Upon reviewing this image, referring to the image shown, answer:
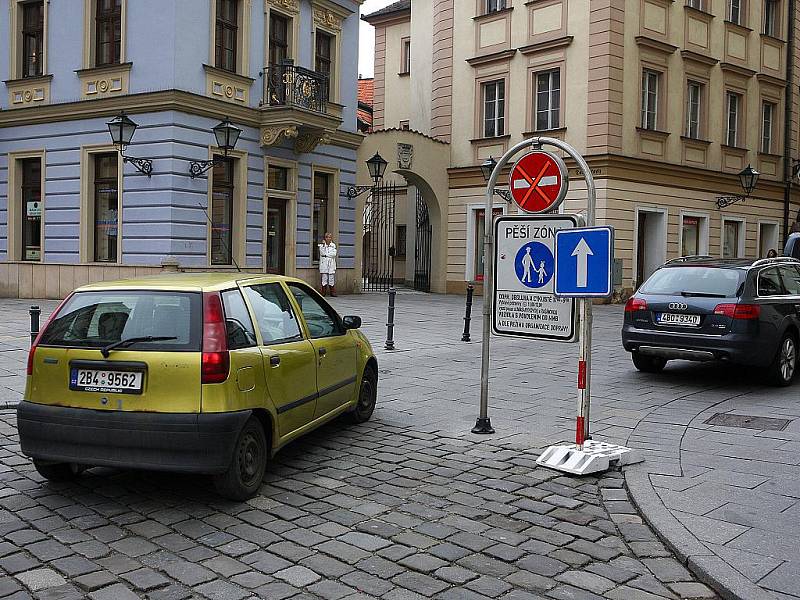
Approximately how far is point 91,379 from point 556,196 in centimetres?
388

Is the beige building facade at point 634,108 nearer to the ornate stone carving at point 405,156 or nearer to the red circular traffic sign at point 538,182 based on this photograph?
the ornate stone carving at point 405,156

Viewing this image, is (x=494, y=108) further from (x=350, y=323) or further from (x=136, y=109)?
(x=350, y=323)

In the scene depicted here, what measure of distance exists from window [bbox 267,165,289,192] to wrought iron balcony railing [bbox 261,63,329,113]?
1.83 metres

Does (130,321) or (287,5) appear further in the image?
(287,5)

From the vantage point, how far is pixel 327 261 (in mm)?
24953

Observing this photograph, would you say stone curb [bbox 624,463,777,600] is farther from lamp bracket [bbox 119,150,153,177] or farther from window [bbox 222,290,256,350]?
lamp bracket [bbox 119,150,153,177]

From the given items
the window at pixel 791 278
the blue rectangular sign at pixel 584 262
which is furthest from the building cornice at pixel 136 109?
the blue rectangular sign at pixel 584 262

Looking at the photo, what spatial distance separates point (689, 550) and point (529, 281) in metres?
3.01

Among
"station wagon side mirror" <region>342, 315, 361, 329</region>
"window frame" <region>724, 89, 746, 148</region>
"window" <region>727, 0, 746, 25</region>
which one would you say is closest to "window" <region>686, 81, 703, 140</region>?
"window frame" <region>724, 89, 746, 148</region>

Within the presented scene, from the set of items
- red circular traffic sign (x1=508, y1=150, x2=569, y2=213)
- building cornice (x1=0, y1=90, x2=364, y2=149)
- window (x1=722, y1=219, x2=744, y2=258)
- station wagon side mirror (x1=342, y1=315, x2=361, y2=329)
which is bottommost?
station wagon side mirror (x1=342, y1=315, x2=361, y2=329)

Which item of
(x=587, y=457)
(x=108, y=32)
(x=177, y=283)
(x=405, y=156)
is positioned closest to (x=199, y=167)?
(x=108, y=32)

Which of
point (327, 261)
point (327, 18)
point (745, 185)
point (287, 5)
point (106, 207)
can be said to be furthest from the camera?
point (745, 185)

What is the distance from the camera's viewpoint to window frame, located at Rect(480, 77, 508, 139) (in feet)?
92.0

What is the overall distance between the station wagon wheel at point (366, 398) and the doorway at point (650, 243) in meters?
19.7
